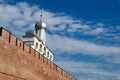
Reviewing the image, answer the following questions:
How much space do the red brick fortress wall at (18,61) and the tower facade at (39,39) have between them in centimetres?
2593

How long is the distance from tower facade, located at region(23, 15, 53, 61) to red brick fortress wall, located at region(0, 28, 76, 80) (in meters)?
25.9

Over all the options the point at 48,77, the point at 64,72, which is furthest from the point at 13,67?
the point at 64,72

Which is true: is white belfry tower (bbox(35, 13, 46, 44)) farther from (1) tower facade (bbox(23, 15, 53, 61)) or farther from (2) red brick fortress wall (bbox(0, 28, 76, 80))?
(2) red brick fortress wall (bbox(0, 28, 76, 80))

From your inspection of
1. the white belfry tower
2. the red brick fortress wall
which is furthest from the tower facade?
the red brick fortress wall

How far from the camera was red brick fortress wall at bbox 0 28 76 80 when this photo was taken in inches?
489

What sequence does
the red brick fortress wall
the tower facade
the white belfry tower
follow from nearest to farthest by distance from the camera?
the red brick fortress wall → the tower facade → the white belfry tower

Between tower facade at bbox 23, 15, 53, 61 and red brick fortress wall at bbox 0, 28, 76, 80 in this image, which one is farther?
tower facade at bbox 23, 15, 53, 61

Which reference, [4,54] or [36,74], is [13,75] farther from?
[36,74]

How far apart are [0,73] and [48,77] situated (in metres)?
6.44

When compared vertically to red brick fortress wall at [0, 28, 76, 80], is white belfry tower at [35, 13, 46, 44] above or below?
above

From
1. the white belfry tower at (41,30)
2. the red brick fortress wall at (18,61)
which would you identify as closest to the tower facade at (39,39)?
the white belfry tower at (41,30)

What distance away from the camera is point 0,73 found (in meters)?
12.1

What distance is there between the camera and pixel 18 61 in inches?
543

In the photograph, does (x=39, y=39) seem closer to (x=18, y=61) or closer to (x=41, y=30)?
(x=41, y=30)
